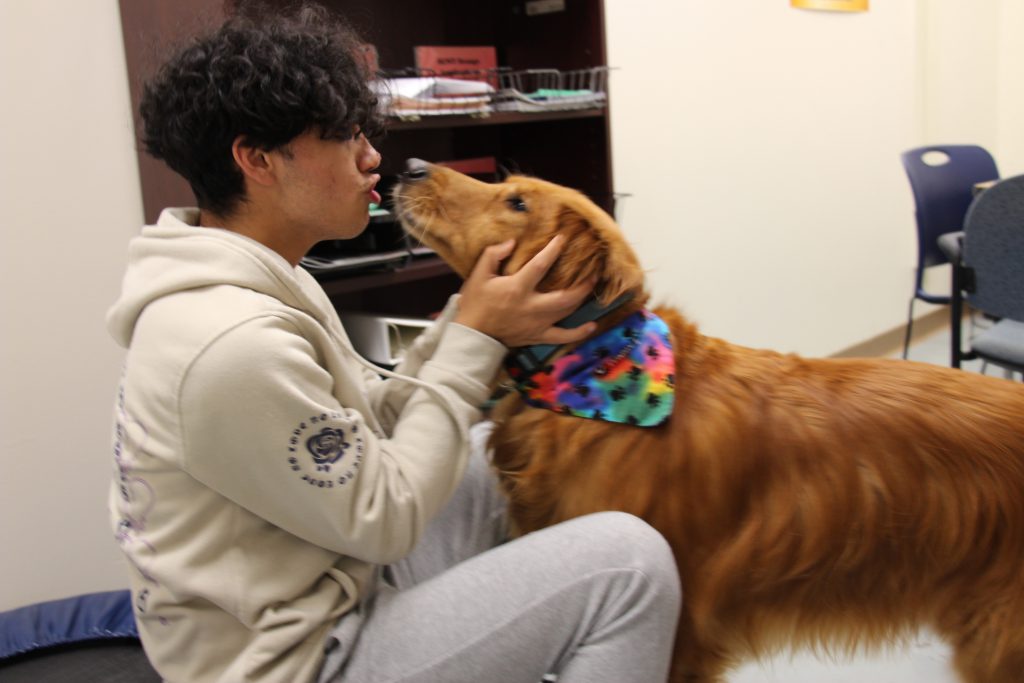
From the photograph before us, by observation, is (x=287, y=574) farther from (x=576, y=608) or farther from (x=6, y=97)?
(x=6, y=97)

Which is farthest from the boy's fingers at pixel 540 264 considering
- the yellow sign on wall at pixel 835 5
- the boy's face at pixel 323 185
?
the yellow sign on wall at pixel 835 5

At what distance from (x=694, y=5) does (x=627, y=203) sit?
77cm

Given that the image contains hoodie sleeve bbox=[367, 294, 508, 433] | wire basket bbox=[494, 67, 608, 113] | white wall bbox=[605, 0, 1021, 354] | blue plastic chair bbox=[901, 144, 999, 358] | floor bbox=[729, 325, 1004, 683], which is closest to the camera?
hoodie sleeve bbox=[367, 294, 508, 433]

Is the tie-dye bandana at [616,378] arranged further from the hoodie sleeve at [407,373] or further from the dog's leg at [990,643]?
the dog's leg at [990,643]

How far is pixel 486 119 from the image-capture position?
1858mm

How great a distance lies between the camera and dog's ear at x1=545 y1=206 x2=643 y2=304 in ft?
3.92

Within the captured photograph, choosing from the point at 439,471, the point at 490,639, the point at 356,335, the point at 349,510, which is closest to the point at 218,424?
the point at 349,510

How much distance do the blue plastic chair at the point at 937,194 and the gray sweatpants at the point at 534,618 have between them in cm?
246

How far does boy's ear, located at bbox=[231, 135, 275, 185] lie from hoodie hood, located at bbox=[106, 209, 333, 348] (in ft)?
0.36

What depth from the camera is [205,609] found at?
3.14ft

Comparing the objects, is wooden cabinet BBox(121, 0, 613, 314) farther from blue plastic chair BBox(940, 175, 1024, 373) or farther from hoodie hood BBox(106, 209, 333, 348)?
blue plastic chair BBox(940, 175, 1024, 373)

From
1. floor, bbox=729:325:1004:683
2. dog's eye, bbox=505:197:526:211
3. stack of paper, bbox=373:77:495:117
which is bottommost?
floor, bbox=729:325:1004:683

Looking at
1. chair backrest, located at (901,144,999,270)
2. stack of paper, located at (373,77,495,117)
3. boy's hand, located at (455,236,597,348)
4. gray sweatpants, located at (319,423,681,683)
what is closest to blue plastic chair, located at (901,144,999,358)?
chair backrest, located at (901,144,999,270)

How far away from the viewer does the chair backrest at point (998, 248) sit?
201cm
